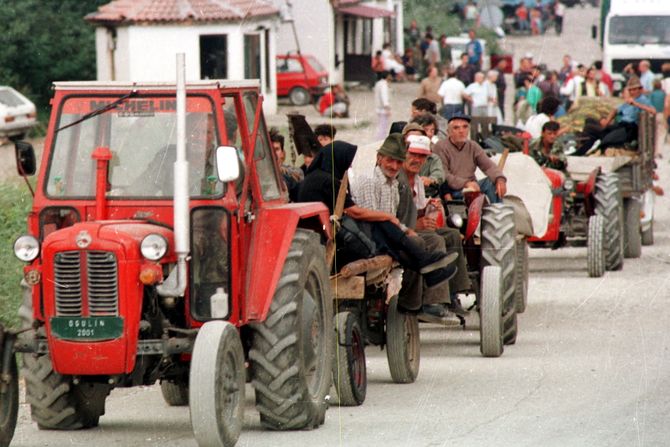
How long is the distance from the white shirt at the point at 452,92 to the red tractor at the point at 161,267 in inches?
929

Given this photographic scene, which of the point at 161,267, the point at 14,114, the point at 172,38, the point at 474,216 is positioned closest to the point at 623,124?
the point at 474,216

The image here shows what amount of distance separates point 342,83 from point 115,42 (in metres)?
11.1

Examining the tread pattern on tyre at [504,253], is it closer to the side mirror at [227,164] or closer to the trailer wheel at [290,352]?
the trailer wheel at [290,352]

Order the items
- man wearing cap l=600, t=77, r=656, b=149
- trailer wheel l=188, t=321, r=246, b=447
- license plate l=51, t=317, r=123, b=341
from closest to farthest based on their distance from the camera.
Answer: trailer wheel l=188, t=321, r=246, b=447
license plate l=51, t=317, r=123, b=341
man wearing cap l=600, t=77, r=656, b=149

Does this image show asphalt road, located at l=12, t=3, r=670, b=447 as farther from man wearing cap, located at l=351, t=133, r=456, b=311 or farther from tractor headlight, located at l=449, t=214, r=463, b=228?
tractor headlight, located at l=449, t=214, r=463, b=228

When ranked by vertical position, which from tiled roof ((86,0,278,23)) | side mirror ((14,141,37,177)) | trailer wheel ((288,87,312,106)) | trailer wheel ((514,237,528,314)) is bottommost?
trailer wheel ((288,87,312,106))

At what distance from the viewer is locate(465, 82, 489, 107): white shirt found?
1363 inches

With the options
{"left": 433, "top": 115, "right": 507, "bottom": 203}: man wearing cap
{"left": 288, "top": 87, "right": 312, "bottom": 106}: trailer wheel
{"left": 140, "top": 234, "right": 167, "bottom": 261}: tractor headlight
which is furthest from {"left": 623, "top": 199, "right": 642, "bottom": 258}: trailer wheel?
{"left": 288, "top": 87, "right": 312, "bottom": 106}: trailer wheel

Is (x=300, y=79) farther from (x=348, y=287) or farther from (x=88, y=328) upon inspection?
(x=88, y=328)

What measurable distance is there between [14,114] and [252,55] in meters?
10.7

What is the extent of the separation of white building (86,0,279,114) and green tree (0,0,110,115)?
69 centimetres

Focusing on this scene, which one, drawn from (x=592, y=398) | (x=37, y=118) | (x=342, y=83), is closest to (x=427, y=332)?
(x=592, y=398)

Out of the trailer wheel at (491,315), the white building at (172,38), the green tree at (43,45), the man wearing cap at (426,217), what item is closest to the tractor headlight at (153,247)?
the man wearing cap at (426,217)

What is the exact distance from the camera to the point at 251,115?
9.99 metres
